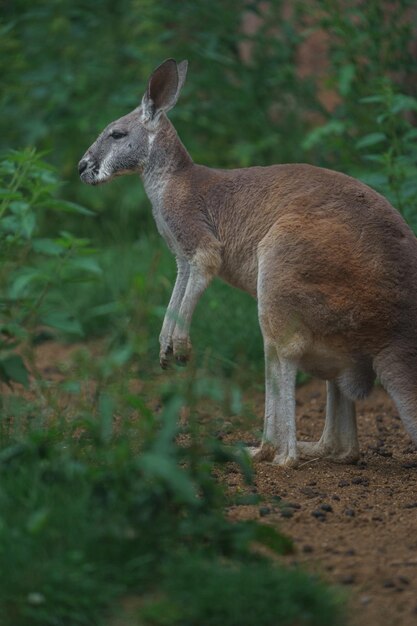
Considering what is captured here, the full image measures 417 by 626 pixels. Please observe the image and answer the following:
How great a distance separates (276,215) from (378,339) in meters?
0.83

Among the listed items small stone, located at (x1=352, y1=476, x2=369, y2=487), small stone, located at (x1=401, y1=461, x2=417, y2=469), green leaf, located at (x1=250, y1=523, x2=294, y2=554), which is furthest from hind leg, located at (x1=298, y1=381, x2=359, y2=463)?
green leaf, located at (x1=250, y1=523, x2=294, y2=554)

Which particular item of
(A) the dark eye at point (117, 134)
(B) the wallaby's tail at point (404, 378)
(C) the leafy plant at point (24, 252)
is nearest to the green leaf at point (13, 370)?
(C) the leafy plant at point (24, 252)

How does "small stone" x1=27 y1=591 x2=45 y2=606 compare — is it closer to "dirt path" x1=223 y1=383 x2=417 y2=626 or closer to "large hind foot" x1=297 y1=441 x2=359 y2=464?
"dirt path" x1=223 y1=383 x2=417 y2=626

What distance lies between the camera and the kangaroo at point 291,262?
499cm

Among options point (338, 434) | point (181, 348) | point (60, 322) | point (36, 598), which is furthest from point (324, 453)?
point (36, 598)

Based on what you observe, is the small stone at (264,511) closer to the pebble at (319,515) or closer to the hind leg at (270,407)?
the pebble at (319,515)

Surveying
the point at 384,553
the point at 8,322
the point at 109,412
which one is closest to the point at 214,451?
the point at 109,412

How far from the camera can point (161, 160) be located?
5.87 metres

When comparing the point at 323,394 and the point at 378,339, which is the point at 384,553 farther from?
the point at 323,394

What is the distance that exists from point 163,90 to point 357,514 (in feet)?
8.49

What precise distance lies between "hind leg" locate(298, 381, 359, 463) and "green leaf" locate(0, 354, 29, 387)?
1.46 meters

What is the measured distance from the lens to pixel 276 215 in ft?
17.6

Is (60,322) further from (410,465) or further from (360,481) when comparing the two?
(410,465)

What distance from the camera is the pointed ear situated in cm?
579
